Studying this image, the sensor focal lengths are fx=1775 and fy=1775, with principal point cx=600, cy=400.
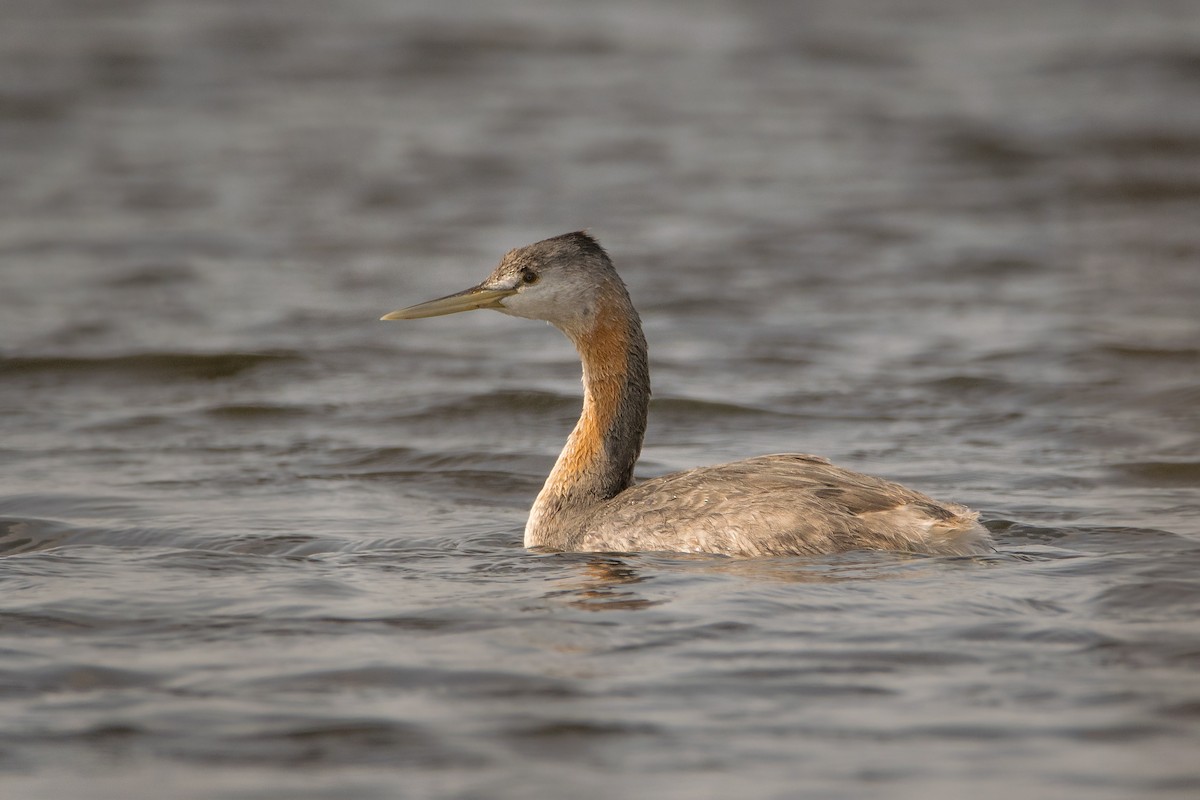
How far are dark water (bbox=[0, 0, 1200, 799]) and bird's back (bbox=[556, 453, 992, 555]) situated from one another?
127 mm

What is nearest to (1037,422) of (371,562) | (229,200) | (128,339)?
(371,562)

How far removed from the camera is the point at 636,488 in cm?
852

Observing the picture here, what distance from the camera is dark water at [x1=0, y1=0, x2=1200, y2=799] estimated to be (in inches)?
238

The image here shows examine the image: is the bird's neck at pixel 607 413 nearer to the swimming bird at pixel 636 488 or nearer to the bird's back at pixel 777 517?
the swimming bird at pixel 636 488

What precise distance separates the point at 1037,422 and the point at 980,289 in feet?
13.1

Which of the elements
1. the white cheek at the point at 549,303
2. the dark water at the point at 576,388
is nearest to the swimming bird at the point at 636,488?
the white cheek at the point at 549,303

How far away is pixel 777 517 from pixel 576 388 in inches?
188

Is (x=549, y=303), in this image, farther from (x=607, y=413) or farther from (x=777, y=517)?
(x=777, y=517)

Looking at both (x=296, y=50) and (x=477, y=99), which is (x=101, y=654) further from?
(x=296, y=50)

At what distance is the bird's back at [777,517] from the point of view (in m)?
7.74

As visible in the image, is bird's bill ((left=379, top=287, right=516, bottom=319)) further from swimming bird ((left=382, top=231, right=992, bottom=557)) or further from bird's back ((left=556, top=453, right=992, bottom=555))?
bird's back ((left=556, top=453, right=992, bottom=555))

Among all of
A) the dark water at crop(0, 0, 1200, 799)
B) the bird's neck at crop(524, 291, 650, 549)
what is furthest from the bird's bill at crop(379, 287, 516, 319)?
the dark water at crop(0, 0, 1200, 799)

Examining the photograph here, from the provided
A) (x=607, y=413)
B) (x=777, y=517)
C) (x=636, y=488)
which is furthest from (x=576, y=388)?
(x=777, y=517)

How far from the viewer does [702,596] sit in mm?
7391
